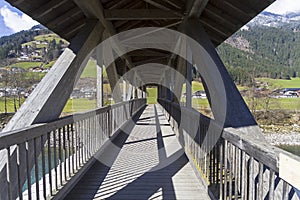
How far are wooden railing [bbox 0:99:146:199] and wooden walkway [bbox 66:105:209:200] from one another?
10.2 inches

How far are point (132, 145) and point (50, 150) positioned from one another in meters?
3.50

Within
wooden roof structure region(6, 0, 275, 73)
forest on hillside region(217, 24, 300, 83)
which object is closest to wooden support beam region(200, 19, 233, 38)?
wooden roof structure region(6, 0, 275, 73)

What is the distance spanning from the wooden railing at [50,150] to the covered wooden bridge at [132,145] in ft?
0.03

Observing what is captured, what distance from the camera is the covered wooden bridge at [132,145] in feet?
6.80

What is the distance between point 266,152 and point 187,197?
6.25 feet

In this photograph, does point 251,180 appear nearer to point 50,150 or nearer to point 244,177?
point 244,177

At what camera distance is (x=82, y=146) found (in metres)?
4.16

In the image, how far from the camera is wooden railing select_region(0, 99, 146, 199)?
215 cm

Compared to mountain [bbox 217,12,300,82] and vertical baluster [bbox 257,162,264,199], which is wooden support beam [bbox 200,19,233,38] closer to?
vertical baluster [bbox 257,162,264,199]

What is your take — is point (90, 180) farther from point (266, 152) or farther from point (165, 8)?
point (165, 8)

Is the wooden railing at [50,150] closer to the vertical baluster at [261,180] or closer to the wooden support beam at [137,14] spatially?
the vertical baluster at [261,180]

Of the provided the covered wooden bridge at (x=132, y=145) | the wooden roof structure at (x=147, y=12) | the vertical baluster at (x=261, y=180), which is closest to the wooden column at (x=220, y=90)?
the covered wooden bridge at (x=132, y=145)

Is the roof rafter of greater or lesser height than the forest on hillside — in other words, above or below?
below

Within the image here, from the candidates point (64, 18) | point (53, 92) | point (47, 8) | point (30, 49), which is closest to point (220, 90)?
point (53, 92)
